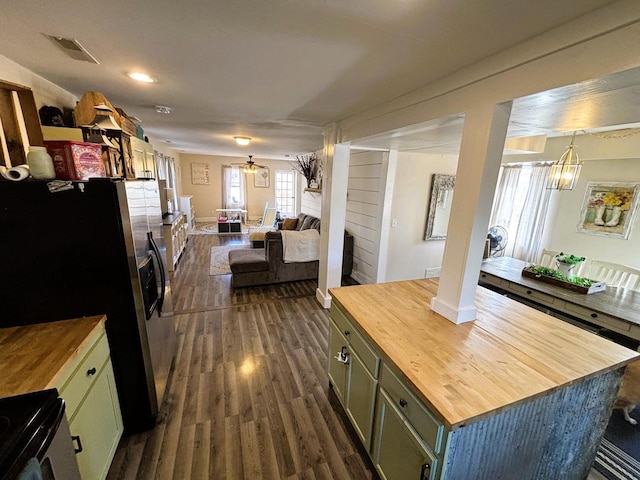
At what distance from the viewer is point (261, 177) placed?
9.30m

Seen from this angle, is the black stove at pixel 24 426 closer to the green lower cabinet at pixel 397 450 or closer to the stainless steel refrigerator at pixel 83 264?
the stainless steel refrigerator at pixel 83 264

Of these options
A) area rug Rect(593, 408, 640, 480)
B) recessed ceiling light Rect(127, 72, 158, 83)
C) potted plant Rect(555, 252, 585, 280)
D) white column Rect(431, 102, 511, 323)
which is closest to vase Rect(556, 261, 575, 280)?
potted plant Rect(555, 252, 585, 280)

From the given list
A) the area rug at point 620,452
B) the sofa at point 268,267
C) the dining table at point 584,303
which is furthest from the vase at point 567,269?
the sofa at point 268,267

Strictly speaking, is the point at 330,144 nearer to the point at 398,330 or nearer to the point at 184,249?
the point at 398,330

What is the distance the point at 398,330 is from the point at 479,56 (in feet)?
4.90

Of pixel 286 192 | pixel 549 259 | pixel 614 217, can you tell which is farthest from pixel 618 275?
pixel 286 192

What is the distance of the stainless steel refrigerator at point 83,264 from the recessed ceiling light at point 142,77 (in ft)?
2.60

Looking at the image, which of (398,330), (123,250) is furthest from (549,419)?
(123,250)

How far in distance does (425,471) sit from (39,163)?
7.49 ft

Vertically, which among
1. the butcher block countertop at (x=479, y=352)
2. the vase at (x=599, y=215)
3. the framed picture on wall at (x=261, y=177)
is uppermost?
the framed picture on wall at (x=261, y=177)

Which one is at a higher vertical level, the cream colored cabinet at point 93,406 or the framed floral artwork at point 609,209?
the framed floral artwork at point 609,209

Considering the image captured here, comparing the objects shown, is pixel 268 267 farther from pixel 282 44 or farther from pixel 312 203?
pixel 282 44

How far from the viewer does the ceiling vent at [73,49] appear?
1307 mm

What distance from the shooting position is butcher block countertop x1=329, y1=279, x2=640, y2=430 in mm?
1020
